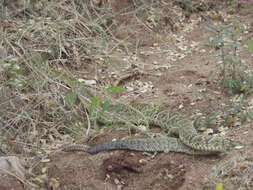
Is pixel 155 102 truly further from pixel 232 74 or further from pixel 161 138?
pixel 161 138

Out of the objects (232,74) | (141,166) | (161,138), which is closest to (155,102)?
(232,74)

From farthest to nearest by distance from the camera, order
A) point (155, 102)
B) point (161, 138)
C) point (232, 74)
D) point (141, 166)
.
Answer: point (155, 102) < point (232, 74) < point (161, 138) < point (141, 166)

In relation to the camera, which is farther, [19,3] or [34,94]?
[19,3]

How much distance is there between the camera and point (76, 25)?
7.18m

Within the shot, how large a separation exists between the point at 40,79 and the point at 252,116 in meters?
2.27

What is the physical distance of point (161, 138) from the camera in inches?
193

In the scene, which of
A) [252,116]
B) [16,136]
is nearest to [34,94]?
[16,136]

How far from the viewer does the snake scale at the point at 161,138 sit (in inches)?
180

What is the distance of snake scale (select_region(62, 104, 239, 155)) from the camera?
15.0 ft

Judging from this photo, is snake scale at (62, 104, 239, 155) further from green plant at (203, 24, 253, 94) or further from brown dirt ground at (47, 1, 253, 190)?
green plant at (203, 24, 253, 94)

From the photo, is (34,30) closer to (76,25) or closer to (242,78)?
(76,25)

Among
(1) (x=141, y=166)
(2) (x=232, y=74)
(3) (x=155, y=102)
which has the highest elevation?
(2) (x=232, y=74)

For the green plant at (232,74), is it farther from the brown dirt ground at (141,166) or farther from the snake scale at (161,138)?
the snake scale at (161,138)

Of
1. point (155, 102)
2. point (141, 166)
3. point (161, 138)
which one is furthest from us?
point (155, 102)
